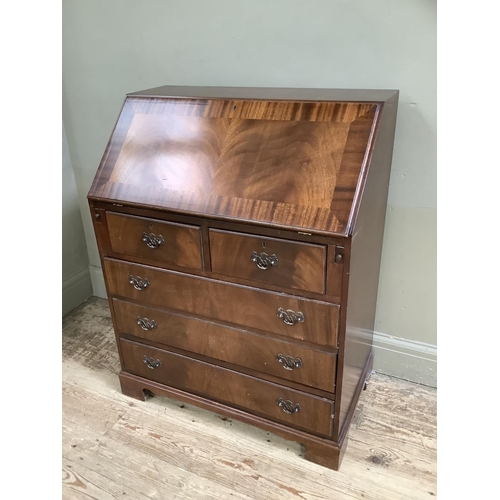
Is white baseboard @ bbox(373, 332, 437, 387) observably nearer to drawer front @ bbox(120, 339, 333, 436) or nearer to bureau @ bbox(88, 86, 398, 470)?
bureau @ bbox(88, 86, 398, 470)

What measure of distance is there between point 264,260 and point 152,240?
0.39 metres

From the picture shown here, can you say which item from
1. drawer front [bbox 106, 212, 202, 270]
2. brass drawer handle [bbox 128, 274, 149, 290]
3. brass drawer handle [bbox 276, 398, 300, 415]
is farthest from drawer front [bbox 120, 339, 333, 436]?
drawer front [bbox 106, 212, 202, 270]

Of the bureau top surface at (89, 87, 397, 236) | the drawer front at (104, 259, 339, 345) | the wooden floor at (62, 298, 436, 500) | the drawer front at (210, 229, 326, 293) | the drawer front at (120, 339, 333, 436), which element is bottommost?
the wooden floor at (62, 298, 436, 500)

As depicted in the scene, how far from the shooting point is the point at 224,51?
1.66 meters

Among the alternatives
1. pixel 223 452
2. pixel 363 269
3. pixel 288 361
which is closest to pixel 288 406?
pixel 288 361

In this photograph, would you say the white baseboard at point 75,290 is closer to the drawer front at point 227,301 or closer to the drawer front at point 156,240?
the drawer front at point 227,301

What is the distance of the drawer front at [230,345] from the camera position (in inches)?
53.4

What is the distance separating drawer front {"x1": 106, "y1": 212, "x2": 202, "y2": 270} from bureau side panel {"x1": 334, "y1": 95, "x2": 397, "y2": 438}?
18.6 inches

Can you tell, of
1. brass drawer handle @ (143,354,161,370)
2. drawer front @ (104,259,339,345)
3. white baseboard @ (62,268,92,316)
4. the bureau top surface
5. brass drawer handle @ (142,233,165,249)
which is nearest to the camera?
the bureau top surface

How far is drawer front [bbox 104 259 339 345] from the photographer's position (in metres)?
1.27

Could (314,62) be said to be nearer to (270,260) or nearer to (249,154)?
(249,154)

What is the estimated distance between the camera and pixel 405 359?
1.84 metres

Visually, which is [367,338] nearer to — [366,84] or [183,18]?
[366,84]
